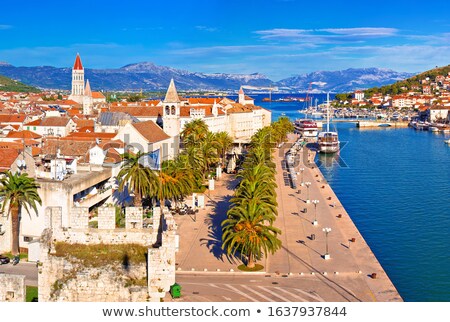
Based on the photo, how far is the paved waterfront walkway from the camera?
98.6 feet

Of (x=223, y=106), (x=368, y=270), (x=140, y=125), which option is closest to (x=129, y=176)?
(x=368, y=270)

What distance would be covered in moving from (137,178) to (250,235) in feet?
34.0

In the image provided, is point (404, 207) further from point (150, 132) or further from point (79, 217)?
point (79, 217)

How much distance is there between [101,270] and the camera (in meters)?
18.2

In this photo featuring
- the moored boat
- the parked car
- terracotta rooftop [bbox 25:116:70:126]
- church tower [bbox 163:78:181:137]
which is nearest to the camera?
the parked car

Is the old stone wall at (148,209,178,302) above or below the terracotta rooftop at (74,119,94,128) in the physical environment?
below

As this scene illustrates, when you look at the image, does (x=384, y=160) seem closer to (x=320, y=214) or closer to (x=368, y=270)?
(x=320, y=214)

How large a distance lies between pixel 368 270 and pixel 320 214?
15811 millimetres

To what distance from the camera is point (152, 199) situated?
42469mm

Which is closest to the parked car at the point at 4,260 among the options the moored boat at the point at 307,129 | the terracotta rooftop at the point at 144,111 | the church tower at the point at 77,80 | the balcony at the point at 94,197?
the balcony at the point at 94,197

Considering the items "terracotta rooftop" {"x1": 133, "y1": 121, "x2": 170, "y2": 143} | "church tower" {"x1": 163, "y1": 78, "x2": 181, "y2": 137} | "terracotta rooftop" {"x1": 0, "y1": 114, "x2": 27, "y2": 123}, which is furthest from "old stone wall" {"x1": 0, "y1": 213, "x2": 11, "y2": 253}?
"terracotta rooftop" {"x1": 0, "y1": 114, "x2": 27, "y2": 123}

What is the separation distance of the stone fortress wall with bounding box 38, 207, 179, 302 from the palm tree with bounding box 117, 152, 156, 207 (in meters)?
19.7

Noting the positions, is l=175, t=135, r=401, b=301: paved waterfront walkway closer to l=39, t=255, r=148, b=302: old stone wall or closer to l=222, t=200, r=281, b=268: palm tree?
l=222, t=200, r=281, b=268: palm tree

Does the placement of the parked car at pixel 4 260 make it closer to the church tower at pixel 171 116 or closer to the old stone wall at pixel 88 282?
the old stone wall at pixel 88 282
